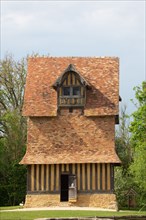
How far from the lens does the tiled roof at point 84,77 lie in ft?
123

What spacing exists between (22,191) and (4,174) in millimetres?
2339

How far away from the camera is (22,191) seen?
145 feet

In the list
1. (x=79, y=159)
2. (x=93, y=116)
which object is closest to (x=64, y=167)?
(x=79, y=159)

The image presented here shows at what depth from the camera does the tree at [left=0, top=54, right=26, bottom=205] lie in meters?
44.2

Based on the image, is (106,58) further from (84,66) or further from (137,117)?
(137,117)

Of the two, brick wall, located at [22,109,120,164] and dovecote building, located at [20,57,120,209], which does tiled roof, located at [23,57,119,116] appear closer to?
dovecote building, located at [20,57,120,209]

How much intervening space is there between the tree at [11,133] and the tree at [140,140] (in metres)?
9.50

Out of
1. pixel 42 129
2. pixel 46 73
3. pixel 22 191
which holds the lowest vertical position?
pixel 22 191

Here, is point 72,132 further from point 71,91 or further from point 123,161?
point 123,161

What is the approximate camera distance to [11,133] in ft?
156

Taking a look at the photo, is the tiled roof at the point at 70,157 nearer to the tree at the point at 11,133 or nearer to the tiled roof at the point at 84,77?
the tiled roof at the point at 84,77

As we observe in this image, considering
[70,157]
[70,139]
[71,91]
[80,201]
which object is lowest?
[80,201]

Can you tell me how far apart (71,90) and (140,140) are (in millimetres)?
5875

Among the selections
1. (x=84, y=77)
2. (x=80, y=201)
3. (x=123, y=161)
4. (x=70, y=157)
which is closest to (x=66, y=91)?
(x=84, y=77)
